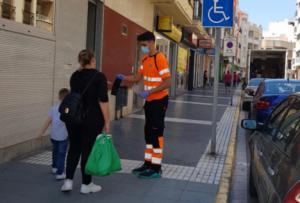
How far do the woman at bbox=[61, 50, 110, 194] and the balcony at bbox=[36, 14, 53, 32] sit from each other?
2.80 meters

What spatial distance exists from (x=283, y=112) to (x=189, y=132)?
683 cm

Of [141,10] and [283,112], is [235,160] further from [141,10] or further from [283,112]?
[141,10]

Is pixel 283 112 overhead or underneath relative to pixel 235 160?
overhead

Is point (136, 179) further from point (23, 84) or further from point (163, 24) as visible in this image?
point (163, 24)

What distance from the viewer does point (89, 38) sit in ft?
38.4

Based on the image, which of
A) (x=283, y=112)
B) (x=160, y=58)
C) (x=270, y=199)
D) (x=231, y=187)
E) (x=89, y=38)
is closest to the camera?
(x=270, y=199)

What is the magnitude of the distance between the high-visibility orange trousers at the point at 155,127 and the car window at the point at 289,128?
6.87 feet

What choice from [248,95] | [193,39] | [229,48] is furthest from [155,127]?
[193,39]

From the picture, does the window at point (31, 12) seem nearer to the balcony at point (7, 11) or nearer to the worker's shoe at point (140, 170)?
the balcony at point (7, 11)

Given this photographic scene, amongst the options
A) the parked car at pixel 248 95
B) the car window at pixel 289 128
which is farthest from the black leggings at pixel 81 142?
the parked car at pixel 248 95

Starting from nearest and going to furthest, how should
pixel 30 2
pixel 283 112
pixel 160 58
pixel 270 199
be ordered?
pixel 270 199 → pixel 283 112 → pixel 160 58 → pixel 30 2

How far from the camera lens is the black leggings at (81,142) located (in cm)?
571

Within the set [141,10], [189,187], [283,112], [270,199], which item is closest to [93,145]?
[189,187]

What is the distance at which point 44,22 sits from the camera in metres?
8.45
